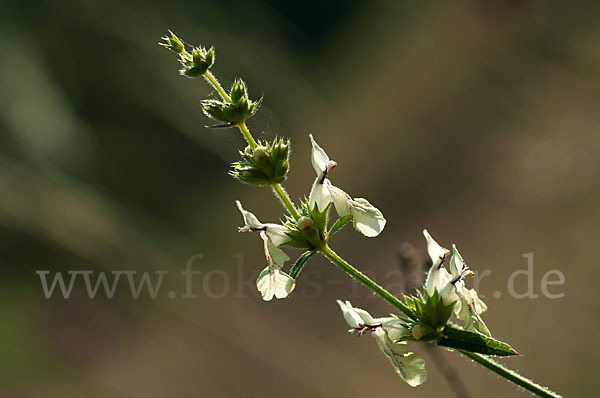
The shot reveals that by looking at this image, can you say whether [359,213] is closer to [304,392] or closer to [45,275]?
[304,392]

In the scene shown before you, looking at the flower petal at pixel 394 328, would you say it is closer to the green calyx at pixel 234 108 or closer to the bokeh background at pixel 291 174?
the green calyx at pixel 234 108

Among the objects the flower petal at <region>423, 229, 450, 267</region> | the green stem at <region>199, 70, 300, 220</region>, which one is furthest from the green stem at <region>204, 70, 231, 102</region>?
the flower petal at <region>423, 229, 450, 267</region>

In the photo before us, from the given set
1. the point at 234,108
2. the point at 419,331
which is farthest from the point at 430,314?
the point at 234,108

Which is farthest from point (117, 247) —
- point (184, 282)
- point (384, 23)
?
→ point (384, 23)

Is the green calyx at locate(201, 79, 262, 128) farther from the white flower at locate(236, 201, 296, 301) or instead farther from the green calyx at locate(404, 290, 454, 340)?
the green calyx at locate(404, 290, 454, 340)

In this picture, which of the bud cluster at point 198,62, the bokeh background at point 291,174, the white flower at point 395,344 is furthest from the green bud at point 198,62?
the bokeh background at point 291,174

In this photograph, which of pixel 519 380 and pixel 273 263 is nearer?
pixel 519 380

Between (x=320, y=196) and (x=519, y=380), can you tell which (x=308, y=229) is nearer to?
(x=320, y=196)
